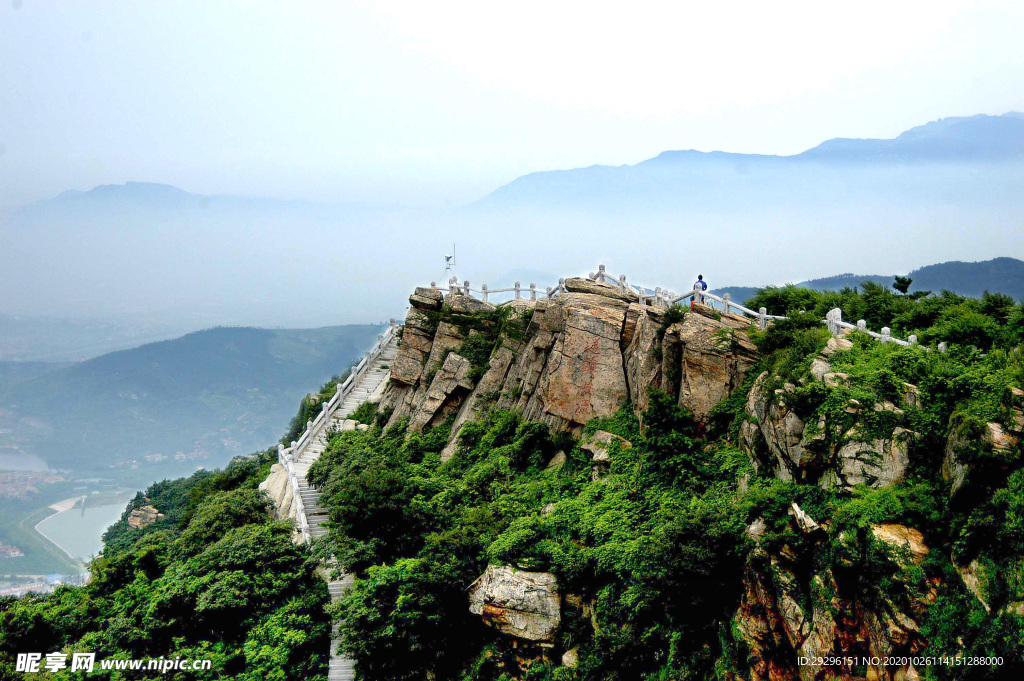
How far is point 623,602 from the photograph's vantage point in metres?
14.3

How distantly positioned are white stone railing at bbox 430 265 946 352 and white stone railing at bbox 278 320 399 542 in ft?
23.6

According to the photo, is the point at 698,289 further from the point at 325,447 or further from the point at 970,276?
the point at 970,276

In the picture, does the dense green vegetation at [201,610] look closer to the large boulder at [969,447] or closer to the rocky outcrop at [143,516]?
the large boulder at [969,447]

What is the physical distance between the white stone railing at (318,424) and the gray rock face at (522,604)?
337 inches

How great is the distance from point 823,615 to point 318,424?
24.2 metres

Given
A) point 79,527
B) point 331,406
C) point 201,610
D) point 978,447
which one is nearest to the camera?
point 978,447

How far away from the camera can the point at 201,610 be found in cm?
1848

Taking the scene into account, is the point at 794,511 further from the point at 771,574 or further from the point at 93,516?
the point at 93,516

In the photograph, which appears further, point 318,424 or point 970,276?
point 970,276

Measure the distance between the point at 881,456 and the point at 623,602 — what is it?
18.2 ft

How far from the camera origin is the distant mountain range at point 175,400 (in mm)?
147125

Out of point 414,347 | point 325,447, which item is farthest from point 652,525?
point 325,447

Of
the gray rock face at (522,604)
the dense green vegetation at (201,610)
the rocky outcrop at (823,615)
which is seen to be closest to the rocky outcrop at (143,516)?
the dense green vegetation at (201,610)

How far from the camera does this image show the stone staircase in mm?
18344
